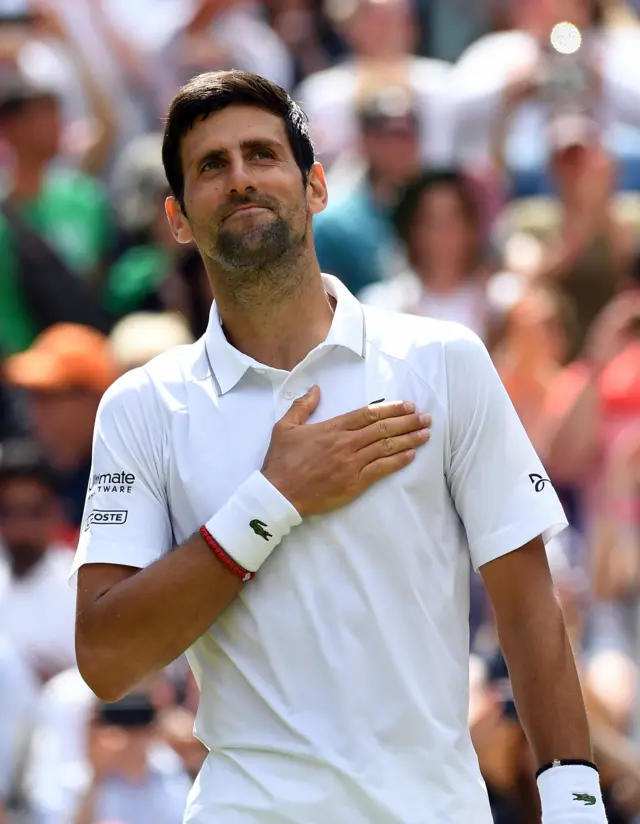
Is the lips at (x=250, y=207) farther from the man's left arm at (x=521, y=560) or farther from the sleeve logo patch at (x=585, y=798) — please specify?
the sleeve logo patch at (x=585, y=798)

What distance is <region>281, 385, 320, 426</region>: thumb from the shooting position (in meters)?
2.94

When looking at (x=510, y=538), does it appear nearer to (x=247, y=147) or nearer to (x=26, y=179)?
(x=247, y=147)

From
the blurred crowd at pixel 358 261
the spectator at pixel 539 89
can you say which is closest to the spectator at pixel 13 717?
the blurred crowd at pixel 358 261

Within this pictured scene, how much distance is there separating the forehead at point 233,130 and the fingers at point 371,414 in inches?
21.9

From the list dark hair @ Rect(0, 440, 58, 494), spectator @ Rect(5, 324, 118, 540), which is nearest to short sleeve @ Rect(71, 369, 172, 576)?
dark hair @ Rect(0, 440, 58, 494)

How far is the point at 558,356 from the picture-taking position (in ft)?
22.4

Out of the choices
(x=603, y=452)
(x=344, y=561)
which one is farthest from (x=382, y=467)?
(x=603, y=452)

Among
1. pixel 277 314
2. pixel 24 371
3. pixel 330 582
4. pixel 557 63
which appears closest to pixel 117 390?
pixel 277 314

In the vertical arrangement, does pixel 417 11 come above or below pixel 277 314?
above

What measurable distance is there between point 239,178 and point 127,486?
2.02ft

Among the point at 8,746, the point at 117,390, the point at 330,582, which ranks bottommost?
the point at 8,746

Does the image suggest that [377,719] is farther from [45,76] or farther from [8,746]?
[45,76]

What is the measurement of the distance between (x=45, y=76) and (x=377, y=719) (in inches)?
248

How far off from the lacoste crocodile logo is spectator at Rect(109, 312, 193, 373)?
3668 millimetres
